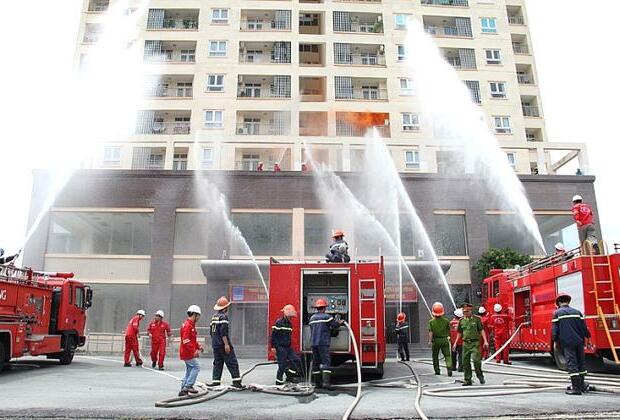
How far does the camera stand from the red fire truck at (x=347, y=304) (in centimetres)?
1049

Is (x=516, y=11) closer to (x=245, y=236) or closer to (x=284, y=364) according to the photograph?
(x=245, y=236)

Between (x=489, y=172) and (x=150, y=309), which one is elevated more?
(x=489, y=172)

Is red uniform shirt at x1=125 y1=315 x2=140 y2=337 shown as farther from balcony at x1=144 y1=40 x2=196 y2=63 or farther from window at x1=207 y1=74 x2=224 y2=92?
balcony at x1=144 y1=40 x2=196 y2=63

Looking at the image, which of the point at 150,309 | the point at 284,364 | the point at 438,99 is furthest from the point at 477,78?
the point at 284,364

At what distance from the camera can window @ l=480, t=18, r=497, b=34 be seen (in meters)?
35.0

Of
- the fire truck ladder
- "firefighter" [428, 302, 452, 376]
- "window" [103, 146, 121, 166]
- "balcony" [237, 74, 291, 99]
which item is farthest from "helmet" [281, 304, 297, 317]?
"balcony" [237, 74, 291, 99]

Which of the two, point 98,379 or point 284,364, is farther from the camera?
point 98,379

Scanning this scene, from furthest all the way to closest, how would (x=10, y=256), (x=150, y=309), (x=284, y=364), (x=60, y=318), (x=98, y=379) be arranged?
1. (x=150, y=309)
2. (x=60, y=318)
3. (x=10, y=256)
4. (x=98, y=379)
5. (x=284, y=364)

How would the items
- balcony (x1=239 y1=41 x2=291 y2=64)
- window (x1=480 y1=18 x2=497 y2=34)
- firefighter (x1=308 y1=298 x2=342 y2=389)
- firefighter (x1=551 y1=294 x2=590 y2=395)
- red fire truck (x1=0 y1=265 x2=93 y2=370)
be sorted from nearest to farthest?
firefighter (x1=551 y1=294 x2=590 y2=395)
firefighter (x1=308 y1=298 x2=342 y2=389)
red fire truck (x1=0 y1=265 x2=93 y2=370)
balcony (x1=239 y1=41 x2=291 y2=64)
window (x1=480 y1=18 x2=497 y2=34)

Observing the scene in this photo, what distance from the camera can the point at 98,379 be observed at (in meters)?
11.9

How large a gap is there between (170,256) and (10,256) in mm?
12842

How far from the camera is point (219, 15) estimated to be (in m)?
34.5

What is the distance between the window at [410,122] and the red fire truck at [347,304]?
74.0 feet

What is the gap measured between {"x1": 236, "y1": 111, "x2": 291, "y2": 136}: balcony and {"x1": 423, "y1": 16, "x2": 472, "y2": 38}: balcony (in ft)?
40.5
